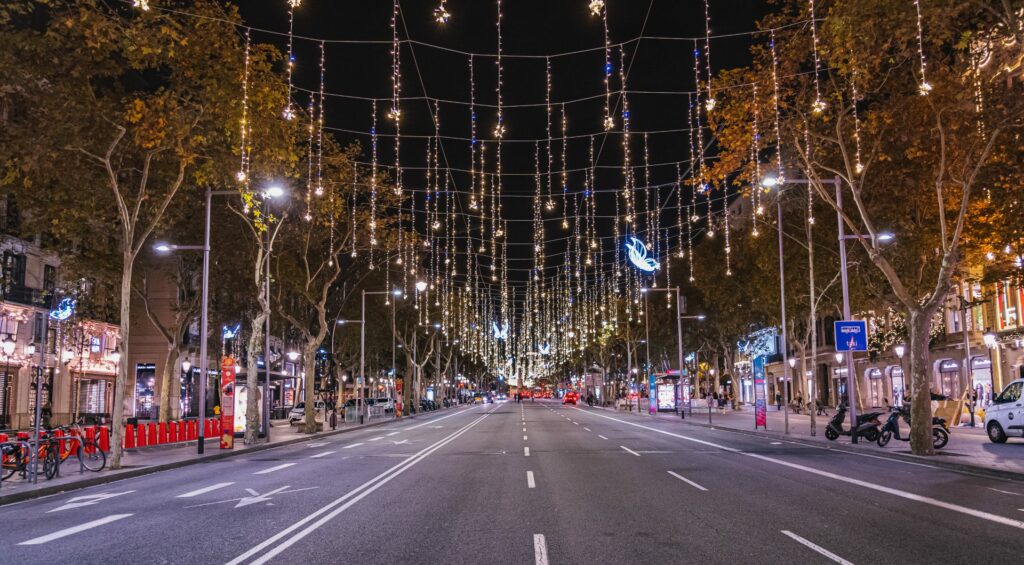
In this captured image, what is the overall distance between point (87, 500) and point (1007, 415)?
26.8 meters

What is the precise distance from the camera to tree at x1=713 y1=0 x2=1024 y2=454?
57.5 ft

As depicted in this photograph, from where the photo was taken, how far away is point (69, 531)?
1076cm

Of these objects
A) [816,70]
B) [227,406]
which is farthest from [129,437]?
[816,70]

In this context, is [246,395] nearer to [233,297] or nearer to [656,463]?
[233,297]

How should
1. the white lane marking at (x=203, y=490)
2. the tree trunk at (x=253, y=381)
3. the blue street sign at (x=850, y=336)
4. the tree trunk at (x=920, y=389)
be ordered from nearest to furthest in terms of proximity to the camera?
the white lane marking at (x=203, y=490) → the tree trunk at (x=920, y=389) → the blue street sign at (x=850, y=336) → the tree trunk at (x=253, y=381)

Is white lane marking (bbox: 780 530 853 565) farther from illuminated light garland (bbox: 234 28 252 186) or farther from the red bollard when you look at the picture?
the red bollard

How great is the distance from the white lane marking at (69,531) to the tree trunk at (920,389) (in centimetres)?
1957

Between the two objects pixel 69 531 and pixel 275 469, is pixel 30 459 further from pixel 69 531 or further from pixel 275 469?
pixel 69 531

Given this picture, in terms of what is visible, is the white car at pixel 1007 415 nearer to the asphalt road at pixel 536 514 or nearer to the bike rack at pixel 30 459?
the asphalt road at pixel 536 514

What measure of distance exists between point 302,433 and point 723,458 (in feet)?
77.8

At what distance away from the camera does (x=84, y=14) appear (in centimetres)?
1661

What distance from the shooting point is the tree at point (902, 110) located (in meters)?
17.5

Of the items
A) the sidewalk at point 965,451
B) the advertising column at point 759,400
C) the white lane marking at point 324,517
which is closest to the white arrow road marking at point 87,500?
the white lane marking at point 324,517

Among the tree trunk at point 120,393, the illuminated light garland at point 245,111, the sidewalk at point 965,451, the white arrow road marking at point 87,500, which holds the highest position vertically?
the illuminated light garland at point 245,111
